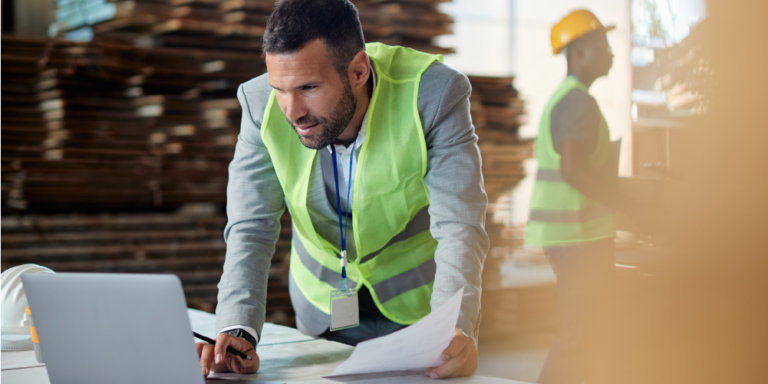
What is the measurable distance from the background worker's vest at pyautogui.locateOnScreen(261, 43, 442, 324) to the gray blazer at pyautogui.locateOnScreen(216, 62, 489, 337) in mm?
35

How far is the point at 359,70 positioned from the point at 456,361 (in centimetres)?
69

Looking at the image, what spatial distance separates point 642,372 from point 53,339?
307 centimetres

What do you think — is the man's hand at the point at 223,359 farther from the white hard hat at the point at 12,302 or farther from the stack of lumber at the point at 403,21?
the stack of lumber at the point at 403,21

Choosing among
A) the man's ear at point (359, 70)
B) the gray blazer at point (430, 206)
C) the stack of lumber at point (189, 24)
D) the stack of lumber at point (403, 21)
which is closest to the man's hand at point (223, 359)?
the gray blazer at point (430, 206)

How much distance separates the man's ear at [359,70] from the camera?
60.7 inches

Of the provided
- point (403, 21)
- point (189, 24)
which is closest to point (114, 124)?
point (189, 24)

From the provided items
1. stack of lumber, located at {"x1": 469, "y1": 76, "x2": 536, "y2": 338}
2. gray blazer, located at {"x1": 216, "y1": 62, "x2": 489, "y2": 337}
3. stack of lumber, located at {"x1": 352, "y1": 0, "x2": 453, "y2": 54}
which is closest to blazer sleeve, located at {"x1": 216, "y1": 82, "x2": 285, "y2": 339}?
gray blazer, located at {"x1": 216, "y1": 62, "x2": 489, "y2": 337}

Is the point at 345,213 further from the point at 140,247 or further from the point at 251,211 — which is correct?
the point at 140,247

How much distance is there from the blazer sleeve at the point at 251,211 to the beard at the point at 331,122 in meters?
0.17

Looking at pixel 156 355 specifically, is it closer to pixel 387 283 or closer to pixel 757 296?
pixel 387 283

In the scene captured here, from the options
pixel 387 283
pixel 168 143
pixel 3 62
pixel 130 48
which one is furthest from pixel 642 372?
pixel 3 62

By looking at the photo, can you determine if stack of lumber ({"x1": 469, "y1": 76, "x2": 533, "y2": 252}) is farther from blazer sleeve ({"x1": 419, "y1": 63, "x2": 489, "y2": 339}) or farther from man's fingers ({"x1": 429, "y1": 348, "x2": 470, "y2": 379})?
man's fingers ({"x1": 429, "y1": 348, "x2": 470, "y2": 379})

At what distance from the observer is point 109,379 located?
1.03 metres

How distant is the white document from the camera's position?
1090 mm
